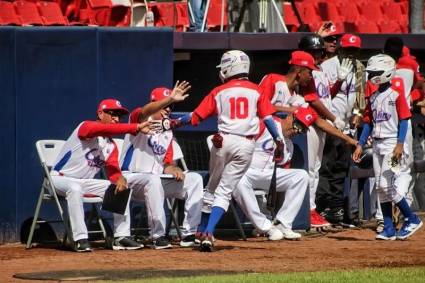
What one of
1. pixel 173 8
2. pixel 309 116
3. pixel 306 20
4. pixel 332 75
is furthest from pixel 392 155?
pixel 306 20

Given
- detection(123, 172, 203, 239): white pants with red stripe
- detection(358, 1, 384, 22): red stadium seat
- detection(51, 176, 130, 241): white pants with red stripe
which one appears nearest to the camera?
detection(51, 176, 130, 241): white pants with red stripe

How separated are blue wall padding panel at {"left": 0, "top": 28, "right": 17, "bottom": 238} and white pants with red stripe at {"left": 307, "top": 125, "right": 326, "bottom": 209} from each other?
3325mm

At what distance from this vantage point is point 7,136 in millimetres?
12758

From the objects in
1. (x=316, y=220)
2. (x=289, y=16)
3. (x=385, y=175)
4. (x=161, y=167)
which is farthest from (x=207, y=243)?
(x=289, y=16)

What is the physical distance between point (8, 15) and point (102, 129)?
4470 millimetres

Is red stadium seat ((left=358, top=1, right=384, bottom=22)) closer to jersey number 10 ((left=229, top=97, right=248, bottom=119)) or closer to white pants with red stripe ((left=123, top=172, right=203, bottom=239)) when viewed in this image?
white pants with red stripe ((left=123, top=172, right=203, bottom=239))

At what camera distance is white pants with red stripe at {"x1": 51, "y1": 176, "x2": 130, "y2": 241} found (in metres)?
11.9

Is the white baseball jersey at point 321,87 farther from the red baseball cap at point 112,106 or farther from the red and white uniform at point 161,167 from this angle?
the red baseball cap at point 112,106

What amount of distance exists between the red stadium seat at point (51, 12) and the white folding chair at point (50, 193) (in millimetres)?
3975

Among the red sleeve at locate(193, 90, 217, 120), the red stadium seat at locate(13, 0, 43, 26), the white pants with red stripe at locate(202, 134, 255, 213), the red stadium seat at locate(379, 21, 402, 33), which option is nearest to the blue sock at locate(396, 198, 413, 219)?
the white pants with red stripe at locate(202, 134, 255, 213)

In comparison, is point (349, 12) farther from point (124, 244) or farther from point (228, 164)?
point (124, 244)

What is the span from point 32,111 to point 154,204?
1.73 meters

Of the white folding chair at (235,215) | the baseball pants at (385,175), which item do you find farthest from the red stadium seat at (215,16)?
the baseball pants at (385,175)

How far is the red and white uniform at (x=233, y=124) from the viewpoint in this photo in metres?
12.1
